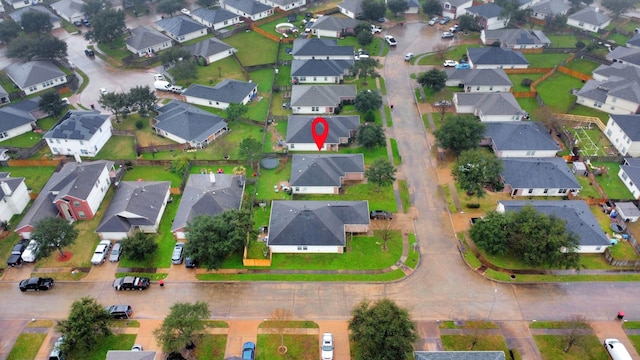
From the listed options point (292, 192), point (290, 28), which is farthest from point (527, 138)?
point (290, 28)

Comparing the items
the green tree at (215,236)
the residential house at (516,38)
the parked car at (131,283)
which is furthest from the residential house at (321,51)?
the parked car at (131,283)

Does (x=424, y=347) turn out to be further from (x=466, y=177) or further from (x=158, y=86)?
(x=158, y=86)

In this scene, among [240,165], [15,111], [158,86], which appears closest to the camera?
[240,165]

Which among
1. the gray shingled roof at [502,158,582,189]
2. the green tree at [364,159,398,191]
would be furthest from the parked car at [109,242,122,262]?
the gray shingled roof at [502,158,582,189]

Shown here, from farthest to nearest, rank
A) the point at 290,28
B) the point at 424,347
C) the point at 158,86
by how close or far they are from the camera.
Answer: the point at 290,28 → the point at 158,86 → the point at 424,347

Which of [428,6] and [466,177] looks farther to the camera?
[428,6]

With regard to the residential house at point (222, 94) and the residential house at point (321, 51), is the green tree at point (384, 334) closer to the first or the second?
the residential house at point (222, 94)

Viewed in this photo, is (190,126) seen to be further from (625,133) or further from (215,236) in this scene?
(625,133)
